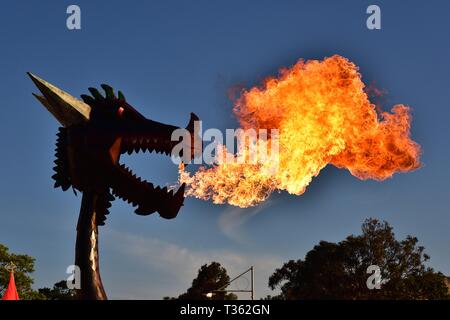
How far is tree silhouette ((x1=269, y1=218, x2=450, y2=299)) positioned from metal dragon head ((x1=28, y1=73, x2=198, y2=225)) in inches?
1363

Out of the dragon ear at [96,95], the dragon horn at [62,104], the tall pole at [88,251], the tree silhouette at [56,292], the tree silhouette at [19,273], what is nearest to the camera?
the tall pole at [88,251]

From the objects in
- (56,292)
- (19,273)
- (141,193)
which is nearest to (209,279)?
(56,292)

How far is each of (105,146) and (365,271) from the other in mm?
37943

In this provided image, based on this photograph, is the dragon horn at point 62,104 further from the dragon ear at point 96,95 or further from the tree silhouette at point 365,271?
the tree silhouette at point 365,271

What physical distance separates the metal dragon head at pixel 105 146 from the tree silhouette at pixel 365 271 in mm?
34629

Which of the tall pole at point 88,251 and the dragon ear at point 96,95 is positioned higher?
the dragon ear at point 96,95

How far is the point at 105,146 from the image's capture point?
37.5 ft

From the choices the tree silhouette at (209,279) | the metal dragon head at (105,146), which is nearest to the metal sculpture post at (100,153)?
the metal dragon head at (105,146)

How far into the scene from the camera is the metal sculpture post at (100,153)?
11.3 meters

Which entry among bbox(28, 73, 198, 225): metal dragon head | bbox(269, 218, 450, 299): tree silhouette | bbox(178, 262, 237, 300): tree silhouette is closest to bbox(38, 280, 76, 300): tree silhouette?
bbox(178, 262, 237, 300): tree silhouette

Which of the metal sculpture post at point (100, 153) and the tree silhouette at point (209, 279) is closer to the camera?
the metal sculpture post at point (100, 153)

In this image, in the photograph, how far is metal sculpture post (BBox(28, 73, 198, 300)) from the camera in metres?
11.3

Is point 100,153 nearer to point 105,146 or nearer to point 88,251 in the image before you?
point 105,146
